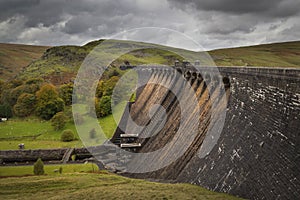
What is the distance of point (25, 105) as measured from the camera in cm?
9875

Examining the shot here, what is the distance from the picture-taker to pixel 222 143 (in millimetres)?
22094

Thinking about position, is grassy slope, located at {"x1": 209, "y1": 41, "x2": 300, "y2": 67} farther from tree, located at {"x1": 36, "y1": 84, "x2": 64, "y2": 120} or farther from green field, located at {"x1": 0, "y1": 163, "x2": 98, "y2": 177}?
green field, located at {"x1": 0, "y1": 163, "x2": 98, "y2": 177}

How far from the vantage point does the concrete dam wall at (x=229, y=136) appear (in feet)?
46.5

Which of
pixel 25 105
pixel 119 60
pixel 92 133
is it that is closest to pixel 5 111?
pixel 25 105

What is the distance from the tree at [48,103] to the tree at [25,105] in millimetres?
2284

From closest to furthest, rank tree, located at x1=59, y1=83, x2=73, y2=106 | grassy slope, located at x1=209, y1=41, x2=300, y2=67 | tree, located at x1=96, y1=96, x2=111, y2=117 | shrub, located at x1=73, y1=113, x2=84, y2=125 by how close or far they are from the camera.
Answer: shrub, located at x1=73, y1=113, x2=84, y2=125 → tree, located at x1=96, y1=96, x2=111, y2=117 → tree, located at x1=59, y1=83, x2=73, y2=106 → grassy slope, located at x1=209, y1=41, x2=300, y2=67

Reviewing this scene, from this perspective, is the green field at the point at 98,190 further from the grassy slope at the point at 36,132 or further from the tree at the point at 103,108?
the tree at the point at 103,108

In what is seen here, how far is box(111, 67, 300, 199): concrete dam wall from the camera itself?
14.2 meters

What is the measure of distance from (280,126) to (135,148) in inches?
1072

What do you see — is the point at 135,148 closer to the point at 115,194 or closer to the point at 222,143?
the point at 115,194

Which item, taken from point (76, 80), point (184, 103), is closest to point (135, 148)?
point (184, 103)

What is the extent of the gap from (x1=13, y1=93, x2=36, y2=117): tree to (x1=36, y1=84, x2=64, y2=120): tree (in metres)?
2.28

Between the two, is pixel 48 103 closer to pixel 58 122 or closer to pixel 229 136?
pixel 58 122

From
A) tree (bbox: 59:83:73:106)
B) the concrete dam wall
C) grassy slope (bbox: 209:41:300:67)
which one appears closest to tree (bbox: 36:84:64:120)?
tree (bbox: 59:83:73:106)
